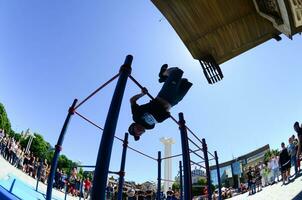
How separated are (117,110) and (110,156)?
0.57 metres

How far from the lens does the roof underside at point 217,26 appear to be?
9523mm

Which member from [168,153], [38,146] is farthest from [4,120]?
[168,153]

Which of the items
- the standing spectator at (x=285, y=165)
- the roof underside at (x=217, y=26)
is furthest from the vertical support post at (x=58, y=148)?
the standing spectator at (x=285, y=165)

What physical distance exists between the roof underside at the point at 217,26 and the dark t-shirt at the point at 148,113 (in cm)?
615

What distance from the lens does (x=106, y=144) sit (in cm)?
272

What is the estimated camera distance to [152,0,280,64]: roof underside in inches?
375

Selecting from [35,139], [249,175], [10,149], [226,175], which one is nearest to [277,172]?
[249,175]

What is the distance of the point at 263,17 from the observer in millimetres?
9484

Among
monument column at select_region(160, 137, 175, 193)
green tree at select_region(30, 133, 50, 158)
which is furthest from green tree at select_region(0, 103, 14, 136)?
monument column at select_region(160, 137, 175, 193)

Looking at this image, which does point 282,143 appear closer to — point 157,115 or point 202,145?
point 202,145

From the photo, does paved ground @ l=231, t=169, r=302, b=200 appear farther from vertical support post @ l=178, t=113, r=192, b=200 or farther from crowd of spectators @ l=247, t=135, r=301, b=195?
vertical support post @ l=178, t=113, r=192, b=200

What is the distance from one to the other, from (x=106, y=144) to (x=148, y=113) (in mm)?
1841

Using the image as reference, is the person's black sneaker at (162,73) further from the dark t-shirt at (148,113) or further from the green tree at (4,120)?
the green tree at (4,120)

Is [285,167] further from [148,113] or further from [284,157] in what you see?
[148,113]
